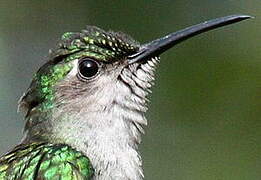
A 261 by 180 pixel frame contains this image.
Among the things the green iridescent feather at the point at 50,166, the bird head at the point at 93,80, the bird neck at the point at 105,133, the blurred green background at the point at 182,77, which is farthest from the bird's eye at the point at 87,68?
the blurred green background at the point at 182,77

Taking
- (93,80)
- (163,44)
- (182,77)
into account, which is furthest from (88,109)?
(182,77)

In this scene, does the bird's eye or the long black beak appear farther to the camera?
the long black beak

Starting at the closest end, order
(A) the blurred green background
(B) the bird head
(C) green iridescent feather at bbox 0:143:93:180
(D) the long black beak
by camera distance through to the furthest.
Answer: (C) green iridescent feather at bbox 0:143:93:180 < (B) the bird head < (D) the long black beak < (A) the blurred green background

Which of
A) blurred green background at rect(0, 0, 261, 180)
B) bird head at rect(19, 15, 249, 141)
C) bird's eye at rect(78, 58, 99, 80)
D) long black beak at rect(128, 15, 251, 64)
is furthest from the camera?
blurred green background at rect(0, 0, 261, 180)

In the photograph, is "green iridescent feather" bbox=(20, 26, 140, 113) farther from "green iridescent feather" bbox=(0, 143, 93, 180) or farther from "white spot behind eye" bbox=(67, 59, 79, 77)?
"green iridescent feather" bbox=(0, 143, 93, 180)

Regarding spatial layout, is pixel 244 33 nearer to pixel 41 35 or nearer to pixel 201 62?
pixel 201 62

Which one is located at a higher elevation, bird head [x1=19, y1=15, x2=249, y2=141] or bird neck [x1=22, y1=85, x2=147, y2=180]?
bird head [x1=19, y1=15, x2=249, y2=141]

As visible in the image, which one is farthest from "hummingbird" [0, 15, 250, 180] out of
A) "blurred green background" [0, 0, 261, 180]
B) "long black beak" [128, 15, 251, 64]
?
"blurred green background" [0, 0, 261, 180]
